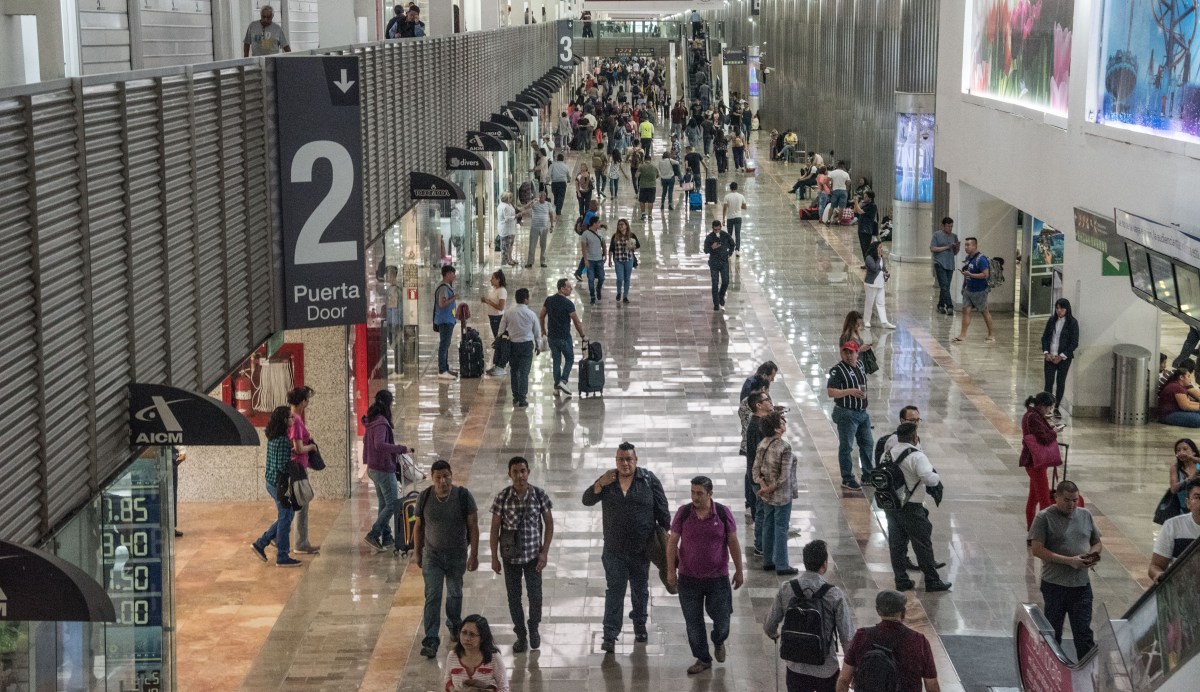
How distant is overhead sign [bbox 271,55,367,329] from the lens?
9023 mm

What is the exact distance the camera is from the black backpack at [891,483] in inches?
425

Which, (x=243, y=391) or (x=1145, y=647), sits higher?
(x=243, y=391)

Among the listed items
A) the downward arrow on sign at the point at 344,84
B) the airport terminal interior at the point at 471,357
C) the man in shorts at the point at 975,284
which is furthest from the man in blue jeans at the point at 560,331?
the downward arrow on sign at the point at 344,84

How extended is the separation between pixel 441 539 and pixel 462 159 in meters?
9.21

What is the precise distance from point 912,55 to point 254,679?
22216 millimetres

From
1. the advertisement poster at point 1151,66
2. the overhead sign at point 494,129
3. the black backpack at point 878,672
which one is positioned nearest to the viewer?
the black backpack at point 878,672

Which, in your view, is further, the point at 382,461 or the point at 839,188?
the point at 839,188

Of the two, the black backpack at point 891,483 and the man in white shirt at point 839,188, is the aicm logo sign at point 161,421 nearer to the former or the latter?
the black backpack at point 891,483

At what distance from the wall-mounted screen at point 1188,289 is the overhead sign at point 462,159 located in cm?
841

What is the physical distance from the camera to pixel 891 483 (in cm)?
1084

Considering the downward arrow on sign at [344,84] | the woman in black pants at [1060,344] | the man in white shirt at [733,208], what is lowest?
the woman in black pants at [1060,344]

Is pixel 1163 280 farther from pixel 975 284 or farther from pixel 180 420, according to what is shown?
pixel 180 420

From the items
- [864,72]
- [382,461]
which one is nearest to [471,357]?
[382,461]

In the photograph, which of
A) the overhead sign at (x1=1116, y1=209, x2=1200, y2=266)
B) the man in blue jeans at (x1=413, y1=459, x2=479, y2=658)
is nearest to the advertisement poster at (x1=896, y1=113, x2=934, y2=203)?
the overhead sign at (x1=1116, y1=209, x2=1200, y2=266)
